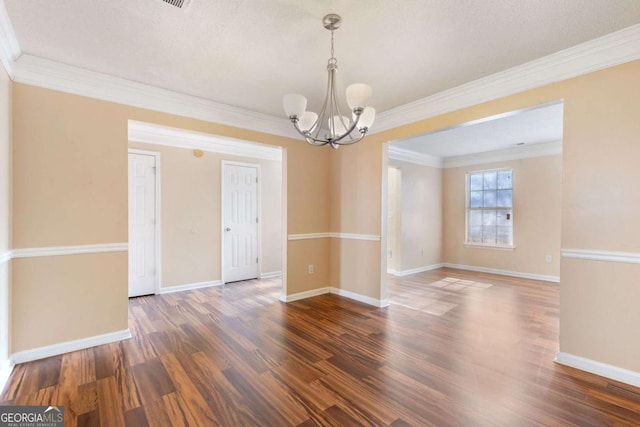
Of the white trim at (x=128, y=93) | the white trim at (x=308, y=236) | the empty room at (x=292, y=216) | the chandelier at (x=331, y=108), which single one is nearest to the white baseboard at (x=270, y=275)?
the empty room at (x=292, y=216)

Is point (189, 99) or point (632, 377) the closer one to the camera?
point (632, 377)

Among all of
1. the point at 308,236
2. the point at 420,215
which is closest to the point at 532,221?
the point at 420,215

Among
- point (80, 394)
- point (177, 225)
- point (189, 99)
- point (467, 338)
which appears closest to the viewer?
point (80, 394)

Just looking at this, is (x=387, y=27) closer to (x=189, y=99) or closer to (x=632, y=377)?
(x=189, y=99)

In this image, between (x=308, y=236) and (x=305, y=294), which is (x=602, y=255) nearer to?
(x=308, y=236)

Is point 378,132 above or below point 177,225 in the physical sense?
above

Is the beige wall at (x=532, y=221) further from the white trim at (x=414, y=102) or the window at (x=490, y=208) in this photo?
the white trim at (x=414, y=102)

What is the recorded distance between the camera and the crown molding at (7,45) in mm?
1953

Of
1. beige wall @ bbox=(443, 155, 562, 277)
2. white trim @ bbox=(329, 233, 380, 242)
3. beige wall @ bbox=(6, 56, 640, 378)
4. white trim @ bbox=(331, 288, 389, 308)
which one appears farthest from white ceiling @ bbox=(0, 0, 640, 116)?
beige wall @ bbox=(443, 155, 562, 277)

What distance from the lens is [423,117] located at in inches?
133

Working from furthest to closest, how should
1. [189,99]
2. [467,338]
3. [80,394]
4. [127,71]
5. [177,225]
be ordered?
1. [177,225]
2. [189,99]
3. [467,338]
4. [127,71]
5. [80,394]

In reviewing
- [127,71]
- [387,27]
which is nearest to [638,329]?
[387,27]

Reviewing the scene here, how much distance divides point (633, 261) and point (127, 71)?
4.48m

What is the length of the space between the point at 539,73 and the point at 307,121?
208 cm
